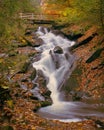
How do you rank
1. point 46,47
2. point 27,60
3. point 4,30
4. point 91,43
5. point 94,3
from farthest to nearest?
point 46,47
point 91,43
point 27,60
point 94,3
point 4,30

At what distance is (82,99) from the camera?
15.9m

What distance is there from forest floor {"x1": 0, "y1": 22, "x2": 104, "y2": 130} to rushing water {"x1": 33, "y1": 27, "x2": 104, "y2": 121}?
67cm

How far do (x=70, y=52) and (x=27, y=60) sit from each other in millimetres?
3462

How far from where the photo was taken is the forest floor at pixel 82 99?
11.3 metres

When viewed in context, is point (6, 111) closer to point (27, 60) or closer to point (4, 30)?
point (4, 30)

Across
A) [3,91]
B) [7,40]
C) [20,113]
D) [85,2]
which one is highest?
[85,2]

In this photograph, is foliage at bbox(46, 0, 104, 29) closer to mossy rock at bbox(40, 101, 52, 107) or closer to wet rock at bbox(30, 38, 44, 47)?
wet rock at bbox(30, 38, 44, 47)

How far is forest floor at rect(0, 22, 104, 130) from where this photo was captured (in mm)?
11281

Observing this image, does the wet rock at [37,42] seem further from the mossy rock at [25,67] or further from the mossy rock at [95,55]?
the mossy rock at [95,55]

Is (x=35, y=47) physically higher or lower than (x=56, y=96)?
higher

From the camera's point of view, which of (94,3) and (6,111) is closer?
(6,111)

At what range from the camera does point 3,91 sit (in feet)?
41.6

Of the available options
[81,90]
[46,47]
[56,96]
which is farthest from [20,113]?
[46,47]

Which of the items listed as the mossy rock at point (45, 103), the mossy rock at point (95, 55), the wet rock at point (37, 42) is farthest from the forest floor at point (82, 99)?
the wet rock at point (37, 42)
